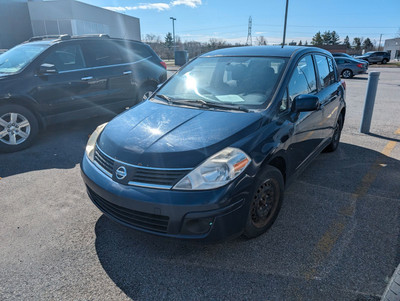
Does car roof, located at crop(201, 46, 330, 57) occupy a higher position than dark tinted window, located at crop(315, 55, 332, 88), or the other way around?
car roof, located at crop(201, 46, 330, 57)

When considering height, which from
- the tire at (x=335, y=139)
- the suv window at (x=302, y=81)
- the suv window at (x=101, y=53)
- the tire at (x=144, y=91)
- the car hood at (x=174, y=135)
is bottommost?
the tire at (x=335, y=139)

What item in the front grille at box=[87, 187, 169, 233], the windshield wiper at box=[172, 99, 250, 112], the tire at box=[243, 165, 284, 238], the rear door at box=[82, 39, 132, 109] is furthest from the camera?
the rear door at box=[82, 39, 132, 109]

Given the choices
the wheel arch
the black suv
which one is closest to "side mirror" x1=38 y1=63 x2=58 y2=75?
the black suv

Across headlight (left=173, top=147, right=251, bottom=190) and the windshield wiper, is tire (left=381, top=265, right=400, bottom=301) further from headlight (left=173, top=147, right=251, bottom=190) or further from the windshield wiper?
the windshield wiper

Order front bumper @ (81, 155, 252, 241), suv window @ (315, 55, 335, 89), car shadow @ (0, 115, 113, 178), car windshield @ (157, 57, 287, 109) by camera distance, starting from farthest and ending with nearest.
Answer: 1. car shadow @ (0, 115, 113, 178)
2. suv window @ (315, 55, 335, 89)
3. car windshield @ (157, 57, 287, 109)
4. front bumper @ (81, 155, 252, 241)

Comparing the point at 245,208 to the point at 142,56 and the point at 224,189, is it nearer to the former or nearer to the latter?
the point at 224,189

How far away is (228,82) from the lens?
3369 mm

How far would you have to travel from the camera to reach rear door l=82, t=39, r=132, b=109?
5.92m

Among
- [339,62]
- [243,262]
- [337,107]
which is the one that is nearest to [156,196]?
[243,262]

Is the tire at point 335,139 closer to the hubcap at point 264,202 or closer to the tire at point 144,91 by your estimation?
the hubcap at point 264,202

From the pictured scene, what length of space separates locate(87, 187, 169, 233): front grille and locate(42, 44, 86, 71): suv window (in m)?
3.92

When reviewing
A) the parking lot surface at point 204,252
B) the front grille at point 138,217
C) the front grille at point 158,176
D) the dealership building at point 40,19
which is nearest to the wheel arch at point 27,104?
the parking lot surface at point 204,252

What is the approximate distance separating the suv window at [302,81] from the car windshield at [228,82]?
17 cm

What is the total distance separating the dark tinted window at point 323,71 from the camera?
404cm
